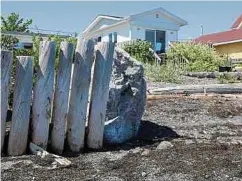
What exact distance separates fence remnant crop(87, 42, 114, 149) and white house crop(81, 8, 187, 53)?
933 inches

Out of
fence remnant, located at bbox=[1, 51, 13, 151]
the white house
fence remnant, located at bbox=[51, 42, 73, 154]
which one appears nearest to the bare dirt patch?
fence remnant, located at bbox=[51, 42, 73, 154]

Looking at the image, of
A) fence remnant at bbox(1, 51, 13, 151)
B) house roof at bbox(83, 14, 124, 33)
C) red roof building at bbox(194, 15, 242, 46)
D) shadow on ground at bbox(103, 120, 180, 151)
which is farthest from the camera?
house roof at bbox(83, 14, 124, 33)

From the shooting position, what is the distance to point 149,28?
29562mm

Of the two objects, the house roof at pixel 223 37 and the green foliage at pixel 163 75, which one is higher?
the house roof at pixel 223 37

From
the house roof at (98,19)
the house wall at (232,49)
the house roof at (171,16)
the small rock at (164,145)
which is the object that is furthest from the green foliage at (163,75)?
the house roof at (98,19)

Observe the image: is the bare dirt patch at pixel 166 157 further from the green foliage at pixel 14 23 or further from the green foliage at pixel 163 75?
the green foliage at pixel 14 23

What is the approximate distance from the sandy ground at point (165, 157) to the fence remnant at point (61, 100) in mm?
179

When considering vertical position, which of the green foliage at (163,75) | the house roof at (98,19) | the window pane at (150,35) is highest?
the house roof at (98,19)

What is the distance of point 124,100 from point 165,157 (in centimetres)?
104

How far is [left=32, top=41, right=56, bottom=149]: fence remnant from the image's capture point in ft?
14.1

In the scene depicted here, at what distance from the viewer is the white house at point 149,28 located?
29.0 metres

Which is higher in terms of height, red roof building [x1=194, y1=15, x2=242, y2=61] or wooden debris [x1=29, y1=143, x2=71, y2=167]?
red roof building [x1=194, y1=15, x2=242, y2=61]

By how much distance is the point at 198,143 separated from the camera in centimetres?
484

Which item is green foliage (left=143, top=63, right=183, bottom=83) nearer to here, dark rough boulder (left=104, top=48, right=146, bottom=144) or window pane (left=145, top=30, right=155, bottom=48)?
dark rough boulder (left=104, top=48, right=146, bottom=144)
